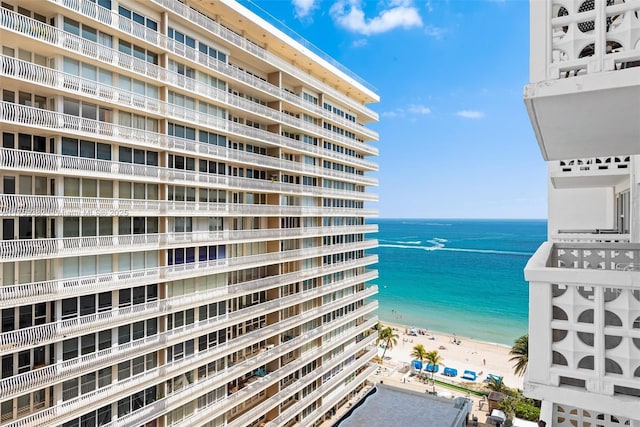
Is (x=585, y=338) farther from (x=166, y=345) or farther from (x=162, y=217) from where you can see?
(x=166, y=345)

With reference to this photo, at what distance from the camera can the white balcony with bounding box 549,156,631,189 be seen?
A: 9781mm

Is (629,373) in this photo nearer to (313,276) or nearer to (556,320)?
(556,320)

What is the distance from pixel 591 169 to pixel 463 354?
4349 cm

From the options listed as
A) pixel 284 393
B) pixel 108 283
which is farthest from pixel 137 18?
pixel 284 393

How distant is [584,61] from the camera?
14.1ft

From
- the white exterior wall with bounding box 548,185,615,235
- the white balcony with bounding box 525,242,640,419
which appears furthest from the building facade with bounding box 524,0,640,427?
the white exterior wall with bounding box 548,185,615,235

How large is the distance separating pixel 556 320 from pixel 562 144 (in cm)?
309

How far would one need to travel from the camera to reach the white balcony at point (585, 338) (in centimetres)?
433

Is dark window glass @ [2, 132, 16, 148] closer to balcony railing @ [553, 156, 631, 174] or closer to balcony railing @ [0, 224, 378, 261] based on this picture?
balcony railing @ [0, 224, 378, 261]

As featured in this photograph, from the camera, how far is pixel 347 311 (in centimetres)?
3003

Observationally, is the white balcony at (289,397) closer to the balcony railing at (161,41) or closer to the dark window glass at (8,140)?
the dark window glass at (8,140)

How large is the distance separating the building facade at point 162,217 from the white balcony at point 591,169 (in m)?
13.5

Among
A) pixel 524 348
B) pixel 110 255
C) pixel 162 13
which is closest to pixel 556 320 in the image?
pixel 110 255

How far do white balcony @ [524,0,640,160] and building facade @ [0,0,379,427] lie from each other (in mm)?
13409
